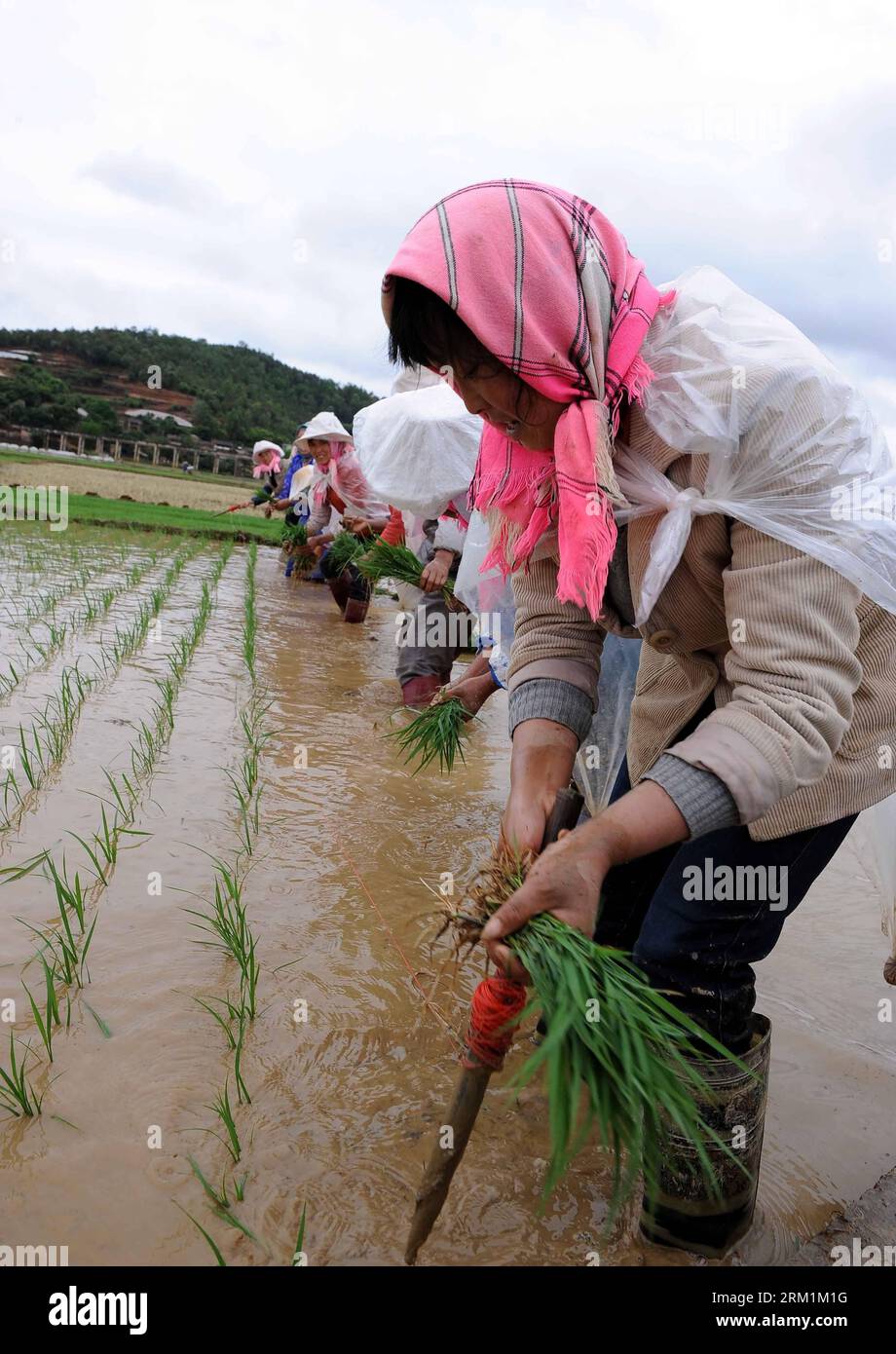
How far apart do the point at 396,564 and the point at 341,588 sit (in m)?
2.78

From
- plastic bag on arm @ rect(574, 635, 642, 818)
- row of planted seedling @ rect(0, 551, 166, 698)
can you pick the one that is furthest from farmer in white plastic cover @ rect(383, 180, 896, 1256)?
row of planted seedling @ rect(0, 551, 166, 698)

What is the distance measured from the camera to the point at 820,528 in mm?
1299

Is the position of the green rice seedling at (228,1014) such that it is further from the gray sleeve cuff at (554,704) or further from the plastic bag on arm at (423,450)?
the plastic bag on arm at (423,450)

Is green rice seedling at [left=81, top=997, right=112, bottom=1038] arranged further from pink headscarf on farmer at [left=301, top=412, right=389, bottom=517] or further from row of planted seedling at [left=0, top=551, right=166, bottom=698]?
pink headscarf on farmer at [left=301, top=412, right=389, bottom=517]

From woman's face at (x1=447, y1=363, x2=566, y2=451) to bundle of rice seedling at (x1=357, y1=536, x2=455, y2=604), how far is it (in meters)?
3.01

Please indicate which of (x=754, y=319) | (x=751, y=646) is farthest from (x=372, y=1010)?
(x=754, y=319)

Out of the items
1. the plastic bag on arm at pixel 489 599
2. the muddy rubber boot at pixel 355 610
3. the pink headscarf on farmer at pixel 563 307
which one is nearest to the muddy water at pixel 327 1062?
the plastic bag on arm at pixel 489 599

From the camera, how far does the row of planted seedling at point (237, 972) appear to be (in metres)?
1.45

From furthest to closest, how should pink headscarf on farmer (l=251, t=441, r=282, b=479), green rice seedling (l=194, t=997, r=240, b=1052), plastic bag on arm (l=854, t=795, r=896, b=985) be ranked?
pink headscarf on farmer (l=251, t=441, r=282, b=479) → plastic bag on arm (l=854, t=795, r=896, b=985) → green rice seedling (l=194, t=997, r=240, b=1052)

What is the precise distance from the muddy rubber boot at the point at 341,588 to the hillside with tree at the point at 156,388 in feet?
89.8

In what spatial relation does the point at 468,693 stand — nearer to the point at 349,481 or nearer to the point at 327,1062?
the point at 327,1062

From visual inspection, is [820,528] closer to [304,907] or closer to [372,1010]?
[372,1010]

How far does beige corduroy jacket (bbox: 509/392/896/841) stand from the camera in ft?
3.95

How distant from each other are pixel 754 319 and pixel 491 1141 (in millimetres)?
1332
